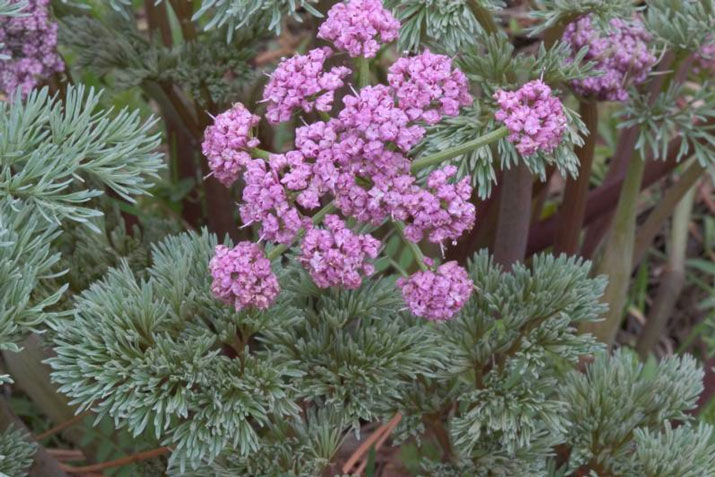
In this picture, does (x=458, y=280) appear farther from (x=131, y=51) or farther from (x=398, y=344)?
(x=131, y=51)

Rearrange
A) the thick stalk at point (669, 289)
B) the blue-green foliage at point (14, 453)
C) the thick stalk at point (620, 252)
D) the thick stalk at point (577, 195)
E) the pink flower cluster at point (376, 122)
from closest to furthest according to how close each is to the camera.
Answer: the pink flower cluster at point (376, 122) → the blue-green foliage at point (14, 453) → the thick stalk at point (577, 195) → the thick stalk at point (620, 252) → the thick stalk at point (669, 289)

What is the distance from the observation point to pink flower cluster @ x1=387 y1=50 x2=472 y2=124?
4.51 feet

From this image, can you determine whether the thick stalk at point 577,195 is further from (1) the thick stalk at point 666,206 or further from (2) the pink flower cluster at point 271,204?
(2) the pink flower cluster at point 271,204

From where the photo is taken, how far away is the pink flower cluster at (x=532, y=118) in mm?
1409

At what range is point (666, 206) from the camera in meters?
2.24

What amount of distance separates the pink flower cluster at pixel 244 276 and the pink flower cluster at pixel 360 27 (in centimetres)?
31

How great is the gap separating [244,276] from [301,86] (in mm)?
269

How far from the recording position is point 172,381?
146cm

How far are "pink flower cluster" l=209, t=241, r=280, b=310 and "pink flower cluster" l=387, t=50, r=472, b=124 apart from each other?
10.9 inches

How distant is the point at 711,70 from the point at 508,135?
3.84 ft

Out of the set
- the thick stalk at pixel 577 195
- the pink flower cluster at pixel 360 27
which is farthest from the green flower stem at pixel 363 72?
the thick stalk at pixel 577 195

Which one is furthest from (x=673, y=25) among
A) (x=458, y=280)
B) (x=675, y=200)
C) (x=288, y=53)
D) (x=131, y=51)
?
(x=288, y=53)

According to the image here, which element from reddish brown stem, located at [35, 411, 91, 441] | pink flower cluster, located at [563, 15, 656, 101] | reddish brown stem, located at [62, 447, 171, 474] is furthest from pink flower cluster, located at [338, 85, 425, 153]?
reddish brown stem, located at [35, 411, 91, 441]

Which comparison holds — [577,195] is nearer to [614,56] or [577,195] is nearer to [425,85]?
[614,56]
